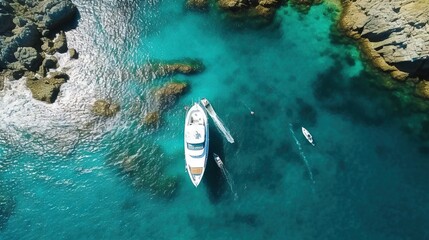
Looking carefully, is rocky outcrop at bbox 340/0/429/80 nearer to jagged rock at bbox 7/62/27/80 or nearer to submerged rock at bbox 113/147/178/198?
submerged rock at bbox 113/147/178/198

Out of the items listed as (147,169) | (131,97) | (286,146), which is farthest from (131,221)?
(286,146)

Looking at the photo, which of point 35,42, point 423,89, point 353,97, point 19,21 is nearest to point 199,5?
point 35,42

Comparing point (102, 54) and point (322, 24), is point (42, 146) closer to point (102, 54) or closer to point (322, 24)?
point (102, 54)

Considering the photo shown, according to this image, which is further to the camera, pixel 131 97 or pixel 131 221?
pixel 131 97

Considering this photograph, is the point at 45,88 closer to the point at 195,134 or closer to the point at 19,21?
the point at 19,21

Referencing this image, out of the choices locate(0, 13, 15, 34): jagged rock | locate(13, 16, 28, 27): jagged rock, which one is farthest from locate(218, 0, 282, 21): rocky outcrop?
locate(0, 13, 15, 34): jagged rock

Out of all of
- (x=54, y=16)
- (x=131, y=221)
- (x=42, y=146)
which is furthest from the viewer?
(x=54, y=16)
